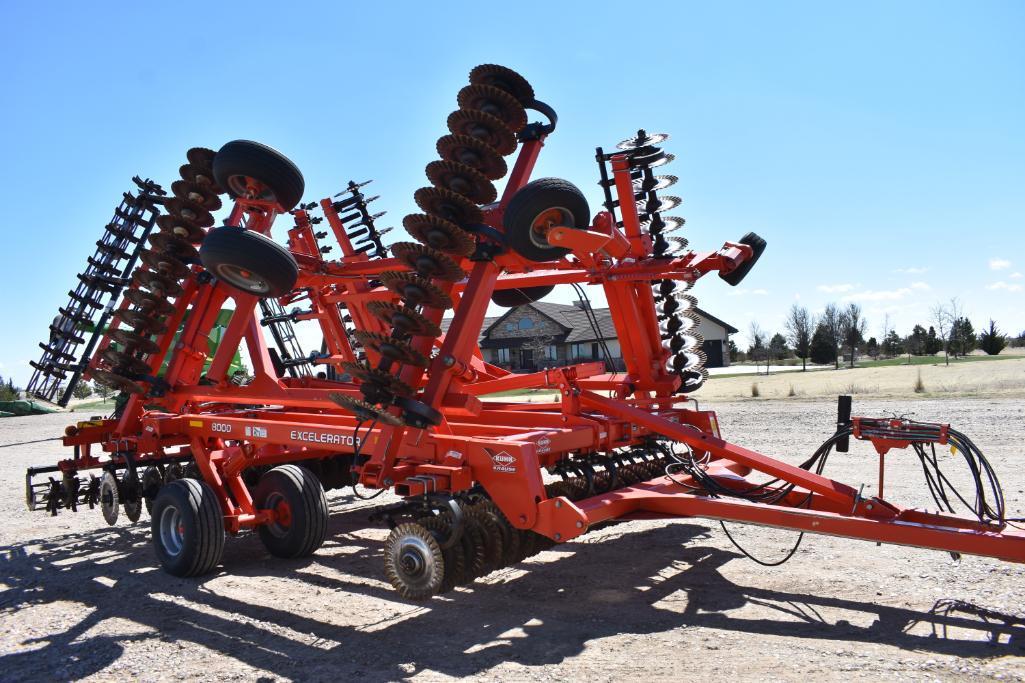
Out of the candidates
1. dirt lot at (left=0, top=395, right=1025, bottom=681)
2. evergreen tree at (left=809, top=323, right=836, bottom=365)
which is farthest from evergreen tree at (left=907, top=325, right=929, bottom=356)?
dirt lot at (left=0, top=395, right=1025, bottom=681)

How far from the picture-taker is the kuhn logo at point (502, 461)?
5155mm

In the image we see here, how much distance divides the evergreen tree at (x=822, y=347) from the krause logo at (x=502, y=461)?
51760mm

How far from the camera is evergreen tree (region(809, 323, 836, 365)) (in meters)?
53.4

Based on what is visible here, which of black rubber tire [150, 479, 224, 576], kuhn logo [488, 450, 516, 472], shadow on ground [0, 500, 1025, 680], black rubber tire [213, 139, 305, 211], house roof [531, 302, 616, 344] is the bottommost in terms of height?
shadow on ground [0, 500, 1025, 680]

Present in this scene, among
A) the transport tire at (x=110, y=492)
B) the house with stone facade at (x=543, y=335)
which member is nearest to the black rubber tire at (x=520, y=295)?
the transport tire at (x=110, y=492)

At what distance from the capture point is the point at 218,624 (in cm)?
579

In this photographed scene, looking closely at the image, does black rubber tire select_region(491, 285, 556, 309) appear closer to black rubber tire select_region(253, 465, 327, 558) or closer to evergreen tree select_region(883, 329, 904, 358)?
black rubber tire select_region(253, 465, 327, 558)

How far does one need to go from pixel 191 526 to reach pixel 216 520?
0.66ft

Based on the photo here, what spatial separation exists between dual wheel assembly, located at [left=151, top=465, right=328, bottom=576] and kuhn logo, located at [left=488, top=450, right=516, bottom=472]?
2739 millimetres

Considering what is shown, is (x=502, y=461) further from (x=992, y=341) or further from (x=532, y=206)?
(x=992, y=341)

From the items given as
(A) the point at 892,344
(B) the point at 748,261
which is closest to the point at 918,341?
(A) the point at 892,344

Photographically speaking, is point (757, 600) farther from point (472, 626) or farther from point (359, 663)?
→ point (359, 663)

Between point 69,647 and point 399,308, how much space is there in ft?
10.4

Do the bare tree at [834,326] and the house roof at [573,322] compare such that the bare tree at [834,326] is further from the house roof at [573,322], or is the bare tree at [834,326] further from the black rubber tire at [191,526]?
the black rubber tire at [191,526]
